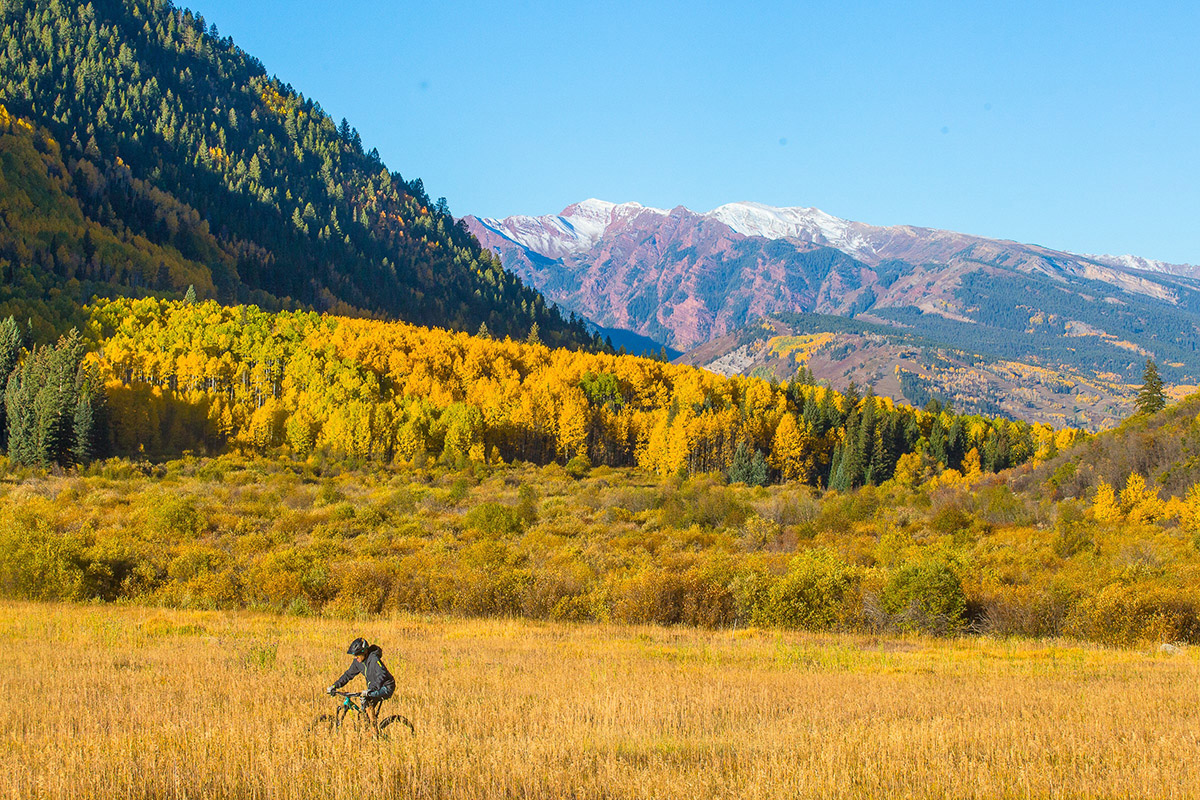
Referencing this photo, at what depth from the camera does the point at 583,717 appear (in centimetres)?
1229

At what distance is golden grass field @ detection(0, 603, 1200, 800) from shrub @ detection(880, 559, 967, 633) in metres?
3.04

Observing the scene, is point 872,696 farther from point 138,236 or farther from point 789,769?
point 138,236

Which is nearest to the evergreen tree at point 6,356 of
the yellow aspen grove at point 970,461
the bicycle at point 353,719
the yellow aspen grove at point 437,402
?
the yellow aspen grove at point 437,402

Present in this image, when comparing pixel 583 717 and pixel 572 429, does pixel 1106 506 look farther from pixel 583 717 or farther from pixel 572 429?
pixel 583 717

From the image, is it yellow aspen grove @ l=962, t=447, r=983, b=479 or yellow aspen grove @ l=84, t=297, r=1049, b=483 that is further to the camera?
yellow aspen grove @ l=962, t=447, r=983, b=479

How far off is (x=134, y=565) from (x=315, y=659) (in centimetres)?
1462

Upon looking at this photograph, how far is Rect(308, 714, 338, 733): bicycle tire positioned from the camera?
33.9ft

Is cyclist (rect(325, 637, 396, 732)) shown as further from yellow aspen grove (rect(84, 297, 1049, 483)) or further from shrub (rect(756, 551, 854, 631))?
yellow aspen grove (rect(84, 297, 1049, 483))

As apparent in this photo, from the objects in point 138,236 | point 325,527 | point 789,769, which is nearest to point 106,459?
point 325,527

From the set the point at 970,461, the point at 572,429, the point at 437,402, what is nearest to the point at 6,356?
the point at 437,402

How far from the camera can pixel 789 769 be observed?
920cm

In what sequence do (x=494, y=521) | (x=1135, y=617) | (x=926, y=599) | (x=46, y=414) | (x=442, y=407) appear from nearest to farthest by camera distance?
(x=1135, y=617), (x=926, y=599), (x=494, y=521), (x=46, y=414), (x=442, y=407)

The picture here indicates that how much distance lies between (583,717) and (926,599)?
1614 centimetres

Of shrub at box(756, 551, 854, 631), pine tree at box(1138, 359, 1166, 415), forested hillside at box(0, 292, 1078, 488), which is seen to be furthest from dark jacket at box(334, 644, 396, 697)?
pine tree at box(1138, 359, 1166, 415)
